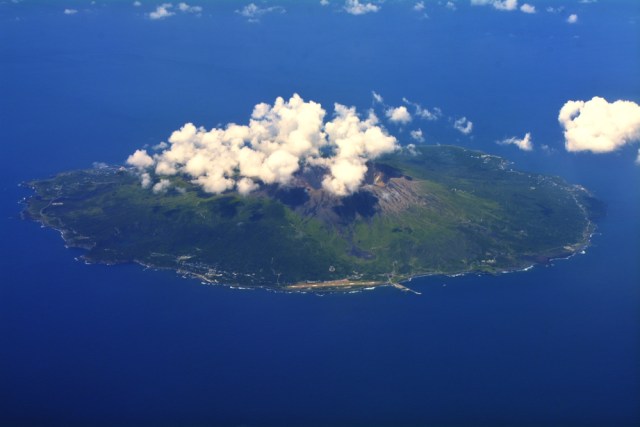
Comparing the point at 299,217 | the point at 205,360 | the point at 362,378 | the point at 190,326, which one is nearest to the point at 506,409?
the point at 362,378

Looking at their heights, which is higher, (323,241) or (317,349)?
(323,241)

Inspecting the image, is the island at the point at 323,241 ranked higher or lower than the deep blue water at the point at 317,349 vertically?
higher

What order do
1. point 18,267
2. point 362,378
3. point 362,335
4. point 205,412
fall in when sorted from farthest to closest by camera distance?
1. point 18,267
2. point 362,335
3. point 362,378
4. point 205,412

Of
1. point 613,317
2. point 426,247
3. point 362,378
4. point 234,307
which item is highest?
point 426,247

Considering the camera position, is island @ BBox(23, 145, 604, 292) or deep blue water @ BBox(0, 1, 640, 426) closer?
deep blue water @ BBox(0, 1, 640, 426)

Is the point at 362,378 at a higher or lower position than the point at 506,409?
higher

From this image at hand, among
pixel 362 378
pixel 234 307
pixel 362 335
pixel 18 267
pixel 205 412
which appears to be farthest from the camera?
pixel 18 267

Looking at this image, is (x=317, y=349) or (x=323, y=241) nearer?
(x=317, y=349)

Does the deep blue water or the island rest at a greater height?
the island

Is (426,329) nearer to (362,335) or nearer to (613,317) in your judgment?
(362,335)

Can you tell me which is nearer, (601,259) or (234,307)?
(234,307)

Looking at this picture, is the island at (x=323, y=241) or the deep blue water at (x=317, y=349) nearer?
the deep blue water at (x=317, y=349)
